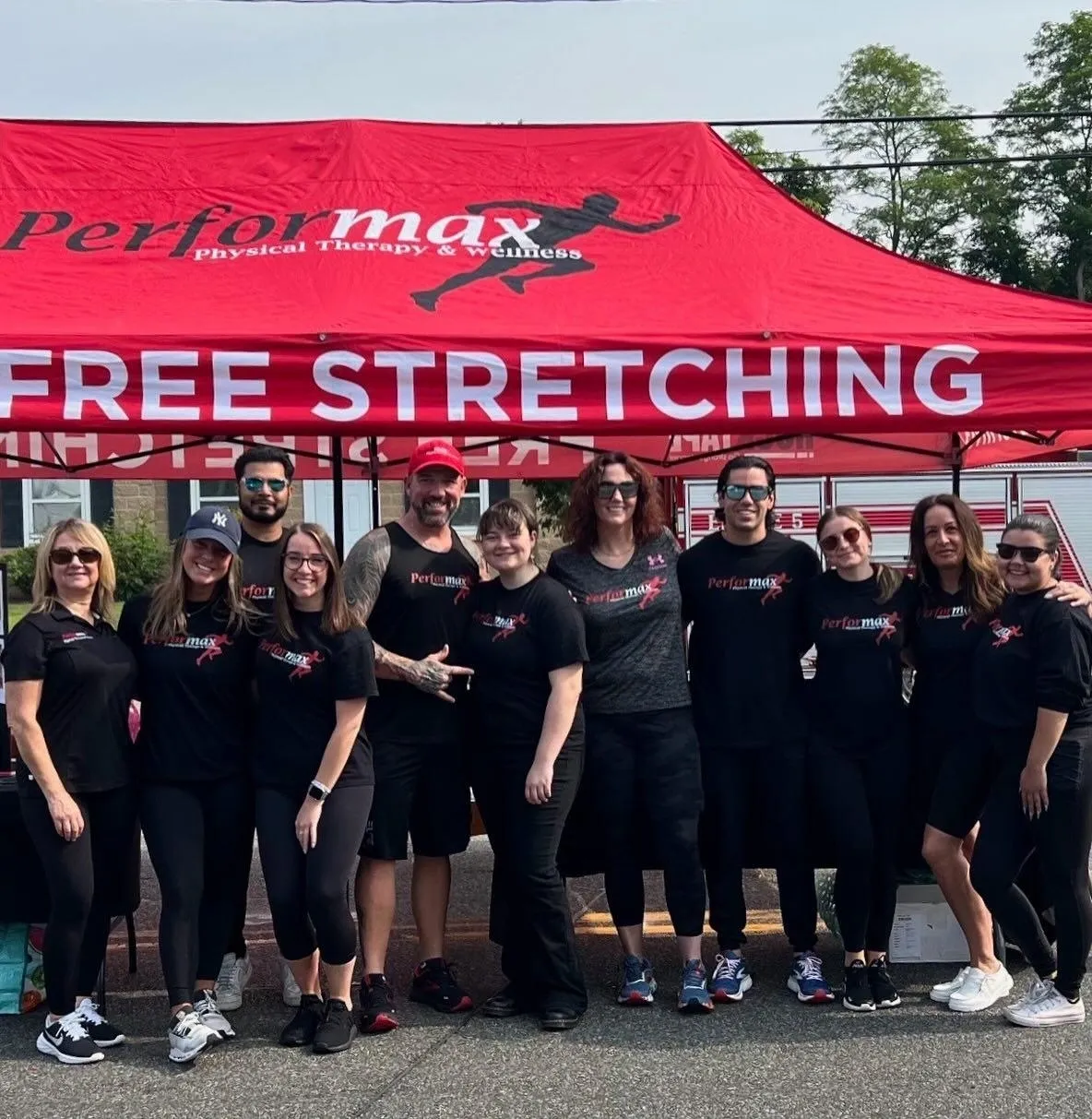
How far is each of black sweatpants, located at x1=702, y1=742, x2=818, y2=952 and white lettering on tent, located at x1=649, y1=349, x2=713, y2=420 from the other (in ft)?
4.08

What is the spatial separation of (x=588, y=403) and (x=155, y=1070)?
271 cm

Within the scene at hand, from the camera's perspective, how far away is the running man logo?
5.37 m

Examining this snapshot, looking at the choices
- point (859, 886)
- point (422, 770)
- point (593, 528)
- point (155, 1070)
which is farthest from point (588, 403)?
point (155, 1070)

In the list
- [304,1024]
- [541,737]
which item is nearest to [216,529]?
[541,737]

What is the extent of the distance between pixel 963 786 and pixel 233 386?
297 cm

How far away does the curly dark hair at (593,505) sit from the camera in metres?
4.56

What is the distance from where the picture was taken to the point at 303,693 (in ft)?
13.8

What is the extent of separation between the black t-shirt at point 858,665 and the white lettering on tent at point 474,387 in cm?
137

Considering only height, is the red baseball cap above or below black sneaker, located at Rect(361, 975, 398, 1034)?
above

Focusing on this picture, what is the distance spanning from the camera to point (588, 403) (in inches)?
190

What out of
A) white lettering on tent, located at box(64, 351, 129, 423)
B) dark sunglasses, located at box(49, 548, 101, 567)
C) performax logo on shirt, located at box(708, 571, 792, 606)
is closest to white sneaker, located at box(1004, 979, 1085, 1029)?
performax logo on shirt, located at box(708, 571, 792, 606)

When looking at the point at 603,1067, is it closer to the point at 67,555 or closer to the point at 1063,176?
the point at 67,555

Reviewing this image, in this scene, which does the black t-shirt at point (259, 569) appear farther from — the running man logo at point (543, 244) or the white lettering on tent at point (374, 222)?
the white lettering on tent at point (374, 222)

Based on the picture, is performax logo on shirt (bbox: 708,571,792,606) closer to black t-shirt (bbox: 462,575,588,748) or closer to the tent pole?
black t-shirt (bbox: 462,575,588,748)
